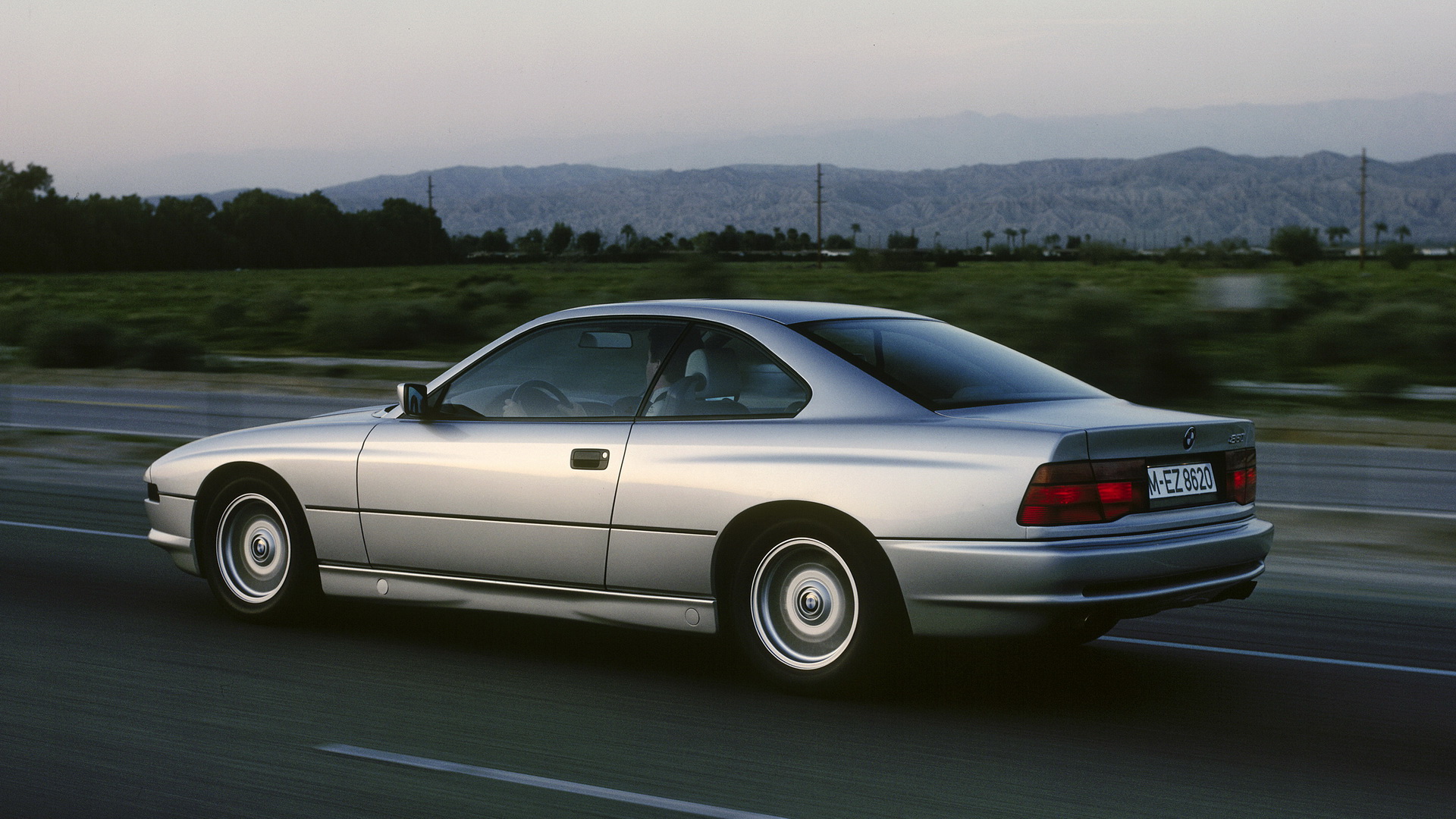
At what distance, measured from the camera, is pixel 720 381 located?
6.11 meters

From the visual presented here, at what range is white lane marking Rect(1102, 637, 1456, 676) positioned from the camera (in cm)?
641

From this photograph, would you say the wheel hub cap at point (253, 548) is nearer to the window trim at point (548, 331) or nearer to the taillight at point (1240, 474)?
the window trim at point (548, 331)

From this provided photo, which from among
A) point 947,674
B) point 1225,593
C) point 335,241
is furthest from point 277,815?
point 335,241

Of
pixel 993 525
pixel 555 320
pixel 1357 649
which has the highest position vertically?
pixel 555 320

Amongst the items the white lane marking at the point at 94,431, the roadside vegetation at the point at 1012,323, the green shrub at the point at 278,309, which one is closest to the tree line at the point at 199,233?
the roadside vegetation at the point at 1012,323

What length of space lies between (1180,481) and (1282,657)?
1.57 meters

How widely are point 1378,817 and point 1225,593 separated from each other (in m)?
1.44

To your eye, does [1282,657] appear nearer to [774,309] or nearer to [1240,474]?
[1240,474]

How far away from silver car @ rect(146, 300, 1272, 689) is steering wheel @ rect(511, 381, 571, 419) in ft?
0.06

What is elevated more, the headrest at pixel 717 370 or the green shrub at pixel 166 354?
the headrest at pixel 717 370

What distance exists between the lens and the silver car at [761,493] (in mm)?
5277

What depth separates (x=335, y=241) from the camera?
144375 millimetres

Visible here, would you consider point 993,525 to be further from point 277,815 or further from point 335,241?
point 335,241

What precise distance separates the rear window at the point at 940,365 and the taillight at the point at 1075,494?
0.60m
